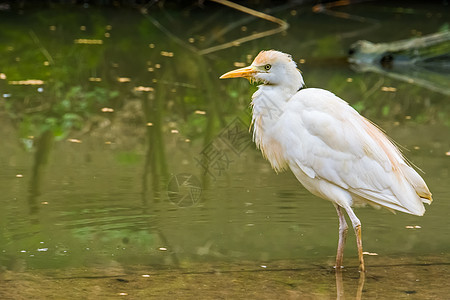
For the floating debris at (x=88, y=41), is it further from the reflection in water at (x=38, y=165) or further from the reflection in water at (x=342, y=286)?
the reflection in water at (x=342, y=286)

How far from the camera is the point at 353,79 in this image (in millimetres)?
9891

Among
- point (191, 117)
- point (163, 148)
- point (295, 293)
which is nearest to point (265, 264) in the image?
point (295, 293)

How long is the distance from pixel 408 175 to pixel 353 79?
5255mm

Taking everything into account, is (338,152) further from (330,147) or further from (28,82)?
(28,82)

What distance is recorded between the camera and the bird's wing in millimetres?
4613

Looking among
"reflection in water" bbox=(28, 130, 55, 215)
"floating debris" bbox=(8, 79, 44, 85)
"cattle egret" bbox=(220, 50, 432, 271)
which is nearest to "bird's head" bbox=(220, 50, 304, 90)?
"cattle egret" bbox=(220, 50, 432, 271)

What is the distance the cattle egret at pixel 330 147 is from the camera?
182 inches

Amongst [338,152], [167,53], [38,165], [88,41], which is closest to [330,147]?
[338,152]

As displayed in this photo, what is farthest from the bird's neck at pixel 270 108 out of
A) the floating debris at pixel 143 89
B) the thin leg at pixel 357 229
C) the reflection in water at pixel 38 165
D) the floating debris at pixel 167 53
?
the floating debris at pixel 167 53

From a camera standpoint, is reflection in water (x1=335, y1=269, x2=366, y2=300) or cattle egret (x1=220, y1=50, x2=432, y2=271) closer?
reflection in water (x1=335, y1=269, x2=366, y2=300)

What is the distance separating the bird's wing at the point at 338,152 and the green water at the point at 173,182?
1.54 feet

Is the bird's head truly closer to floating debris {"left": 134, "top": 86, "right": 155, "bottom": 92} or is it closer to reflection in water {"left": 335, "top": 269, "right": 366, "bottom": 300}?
reflection in water {"left": 335, "top": 269, "right": 366, "bottom": 300}

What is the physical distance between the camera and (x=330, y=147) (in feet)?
15.2

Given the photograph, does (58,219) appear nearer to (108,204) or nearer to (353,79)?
(108,204)
